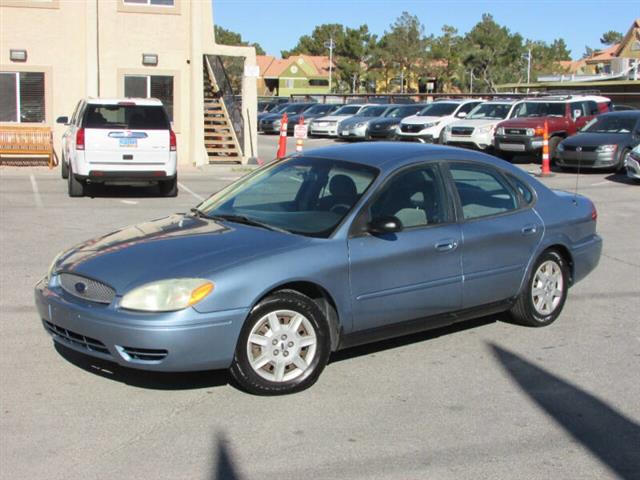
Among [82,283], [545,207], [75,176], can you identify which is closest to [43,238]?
[75,176]

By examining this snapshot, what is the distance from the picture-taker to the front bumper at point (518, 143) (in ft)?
74.6

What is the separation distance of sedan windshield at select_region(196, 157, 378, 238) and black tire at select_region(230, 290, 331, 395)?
55 cm

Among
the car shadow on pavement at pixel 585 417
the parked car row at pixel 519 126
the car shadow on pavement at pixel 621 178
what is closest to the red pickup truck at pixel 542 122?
the parked car row at pixel 519 126

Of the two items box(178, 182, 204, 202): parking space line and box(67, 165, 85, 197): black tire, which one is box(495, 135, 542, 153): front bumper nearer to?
box(178, 182, 204, 202): parking space line

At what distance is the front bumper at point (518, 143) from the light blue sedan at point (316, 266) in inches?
630

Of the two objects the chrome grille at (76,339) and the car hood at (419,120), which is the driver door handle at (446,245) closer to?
the chrome grille at (76,339)

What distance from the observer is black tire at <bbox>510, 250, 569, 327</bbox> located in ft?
22.5

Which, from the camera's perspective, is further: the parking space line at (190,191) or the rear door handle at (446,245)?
the parking space line at (190,191)

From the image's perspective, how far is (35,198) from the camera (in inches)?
590

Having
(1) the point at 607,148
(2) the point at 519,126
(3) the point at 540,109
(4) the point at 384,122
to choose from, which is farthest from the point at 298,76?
(1) the point at 607,148

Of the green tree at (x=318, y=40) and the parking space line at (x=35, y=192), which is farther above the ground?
the green tree at (x=318, y=40)

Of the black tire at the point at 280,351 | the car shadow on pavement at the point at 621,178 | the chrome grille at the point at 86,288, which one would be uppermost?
the chrome grille at the point at 86,288

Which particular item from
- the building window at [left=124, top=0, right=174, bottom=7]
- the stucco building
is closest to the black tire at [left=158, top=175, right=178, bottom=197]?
the stucco building

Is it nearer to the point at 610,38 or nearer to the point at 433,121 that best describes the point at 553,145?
the point at 433,121
